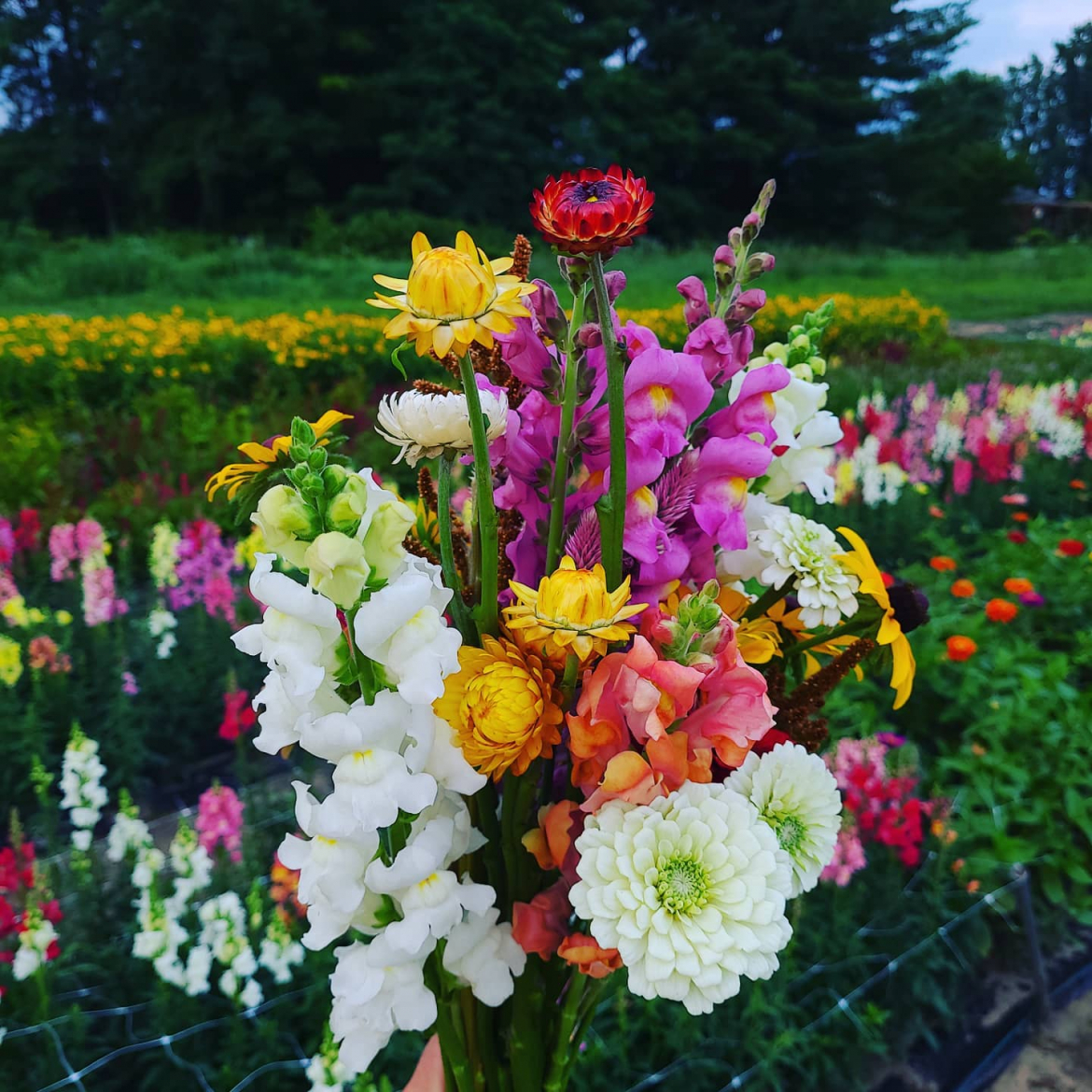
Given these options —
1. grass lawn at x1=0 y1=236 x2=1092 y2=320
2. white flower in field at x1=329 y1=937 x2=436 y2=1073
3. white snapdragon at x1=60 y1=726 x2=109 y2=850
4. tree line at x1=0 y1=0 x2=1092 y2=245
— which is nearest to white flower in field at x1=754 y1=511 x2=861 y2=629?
white flower in field at x1=329 y1=937 x2=436 y2=1073

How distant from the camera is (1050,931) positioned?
2.14 meters

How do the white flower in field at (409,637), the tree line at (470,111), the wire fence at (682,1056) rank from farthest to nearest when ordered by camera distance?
the tree line at (470,111) < the wire fence at (682,1056) < the white flower in field at (409,637)

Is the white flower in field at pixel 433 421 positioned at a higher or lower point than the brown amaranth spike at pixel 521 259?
lower

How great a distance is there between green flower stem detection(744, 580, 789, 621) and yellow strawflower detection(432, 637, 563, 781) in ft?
0.63

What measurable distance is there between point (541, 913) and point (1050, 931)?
2.06 m

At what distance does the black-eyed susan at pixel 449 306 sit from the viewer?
48 cm

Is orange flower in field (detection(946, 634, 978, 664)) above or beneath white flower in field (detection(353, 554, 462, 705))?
beneath

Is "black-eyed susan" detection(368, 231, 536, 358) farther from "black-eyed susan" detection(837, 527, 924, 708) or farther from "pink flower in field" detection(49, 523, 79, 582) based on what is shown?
"pink flower in field" detection(49, 523, 79, 582)

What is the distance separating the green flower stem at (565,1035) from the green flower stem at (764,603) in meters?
0.28

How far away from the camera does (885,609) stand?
636mm

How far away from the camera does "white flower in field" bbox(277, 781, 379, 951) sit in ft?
1.69

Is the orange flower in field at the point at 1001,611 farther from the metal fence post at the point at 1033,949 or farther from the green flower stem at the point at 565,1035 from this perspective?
the green flower stem at the point at 565,1035

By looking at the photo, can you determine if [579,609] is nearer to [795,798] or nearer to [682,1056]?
[795,798]

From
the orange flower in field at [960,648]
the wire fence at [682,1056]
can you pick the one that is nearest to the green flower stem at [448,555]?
the wire fence at [682,1056]
